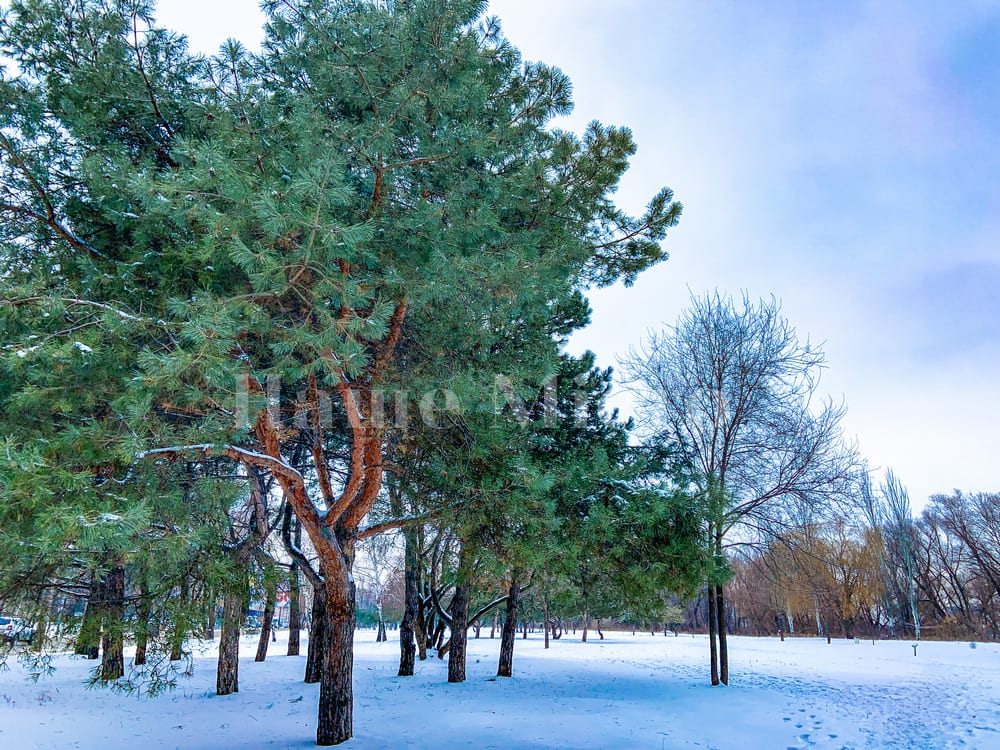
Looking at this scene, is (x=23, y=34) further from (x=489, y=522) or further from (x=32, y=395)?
(x=489, y=522)

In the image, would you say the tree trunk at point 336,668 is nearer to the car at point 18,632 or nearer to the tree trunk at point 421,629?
the car at point 18,632

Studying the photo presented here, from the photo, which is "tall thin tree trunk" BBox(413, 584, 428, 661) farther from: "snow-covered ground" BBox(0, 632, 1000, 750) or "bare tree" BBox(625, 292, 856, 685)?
"bare tree" BBox(625, 292, 856, 685)

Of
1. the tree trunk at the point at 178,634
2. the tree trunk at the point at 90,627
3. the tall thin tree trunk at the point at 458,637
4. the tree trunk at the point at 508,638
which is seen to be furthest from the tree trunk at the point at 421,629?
the tree trunk at the point at 178,634

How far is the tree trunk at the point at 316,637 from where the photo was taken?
8248mm

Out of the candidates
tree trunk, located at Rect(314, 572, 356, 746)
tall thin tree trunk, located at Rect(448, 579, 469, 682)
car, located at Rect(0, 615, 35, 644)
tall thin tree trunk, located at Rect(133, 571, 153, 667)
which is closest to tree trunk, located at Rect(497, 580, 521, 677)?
tall thin tree trunk, located at Rect(448, 579, 469, 682)

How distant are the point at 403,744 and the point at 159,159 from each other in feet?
22.0

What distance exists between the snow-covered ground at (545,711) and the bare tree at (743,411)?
7.80 feet

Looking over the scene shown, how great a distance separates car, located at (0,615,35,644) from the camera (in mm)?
5457

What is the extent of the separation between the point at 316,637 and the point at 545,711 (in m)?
4.64

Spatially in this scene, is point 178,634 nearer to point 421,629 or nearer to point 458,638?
point 458,638

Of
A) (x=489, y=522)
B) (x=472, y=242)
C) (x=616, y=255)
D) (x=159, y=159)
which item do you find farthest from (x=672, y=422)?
(x=159, y=159)

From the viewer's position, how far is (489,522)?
5.32 meters

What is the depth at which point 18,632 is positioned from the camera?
5566mm

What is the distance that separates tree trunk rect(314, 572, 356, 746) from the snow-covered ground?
0.78ft
